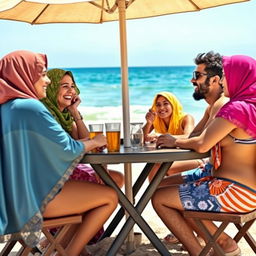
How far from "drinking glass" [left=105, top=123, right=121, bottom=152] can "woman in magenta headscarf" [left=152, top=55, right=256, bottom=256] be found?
272 millimetres

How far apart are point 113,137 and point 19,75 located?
0.65 meters

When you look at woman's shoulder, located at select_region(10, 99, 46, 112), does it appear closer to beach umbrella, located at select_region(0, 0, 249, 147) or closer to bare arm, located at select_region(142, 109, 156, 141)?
bare arm, located at select_region(142, 109, 156, 141)

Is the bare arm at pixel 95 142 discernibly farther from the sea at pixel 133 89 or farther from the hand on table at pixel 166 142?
the sea at pixel 133 89

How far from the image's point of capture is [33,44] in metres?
38.8

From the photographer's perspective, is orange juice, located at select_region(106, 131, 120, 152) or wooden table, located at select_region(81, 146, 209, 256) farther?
orange juice, located at select_region(106, 131, 120, 152)

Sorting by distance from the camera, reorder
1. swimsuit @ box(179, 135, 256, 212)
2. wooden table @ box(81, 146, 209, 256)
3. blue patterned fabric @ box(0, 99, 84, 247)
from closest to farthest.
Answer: blue patterned fabric @ box(0, 99, 84, 247), wooden table @ box(81, 146, 209, 256), swimsuit @ box(179, 135, 256, 212)

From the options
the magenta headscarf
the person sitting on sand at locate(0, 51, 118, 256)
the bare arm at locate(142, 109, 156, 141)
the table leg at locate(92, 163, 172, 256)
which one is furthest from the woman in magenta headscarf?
the bare arm at locate(142, 109, 156, 141)

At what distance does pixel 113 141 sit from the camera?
402cm

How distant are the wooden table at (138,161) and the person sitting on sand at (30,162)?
0.14 metres

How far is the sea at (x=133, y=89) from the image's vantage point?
25906 millimetres

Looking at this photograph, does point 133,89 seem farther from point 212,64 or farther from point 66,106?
point 212,64

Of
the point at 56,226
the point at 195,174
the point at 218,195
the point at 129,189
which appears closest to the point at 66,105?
the point at 129,189

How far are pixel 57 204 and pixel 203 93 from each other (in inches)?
55.4

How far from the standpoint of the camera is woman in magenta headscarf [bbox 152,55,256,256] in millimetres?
3865
